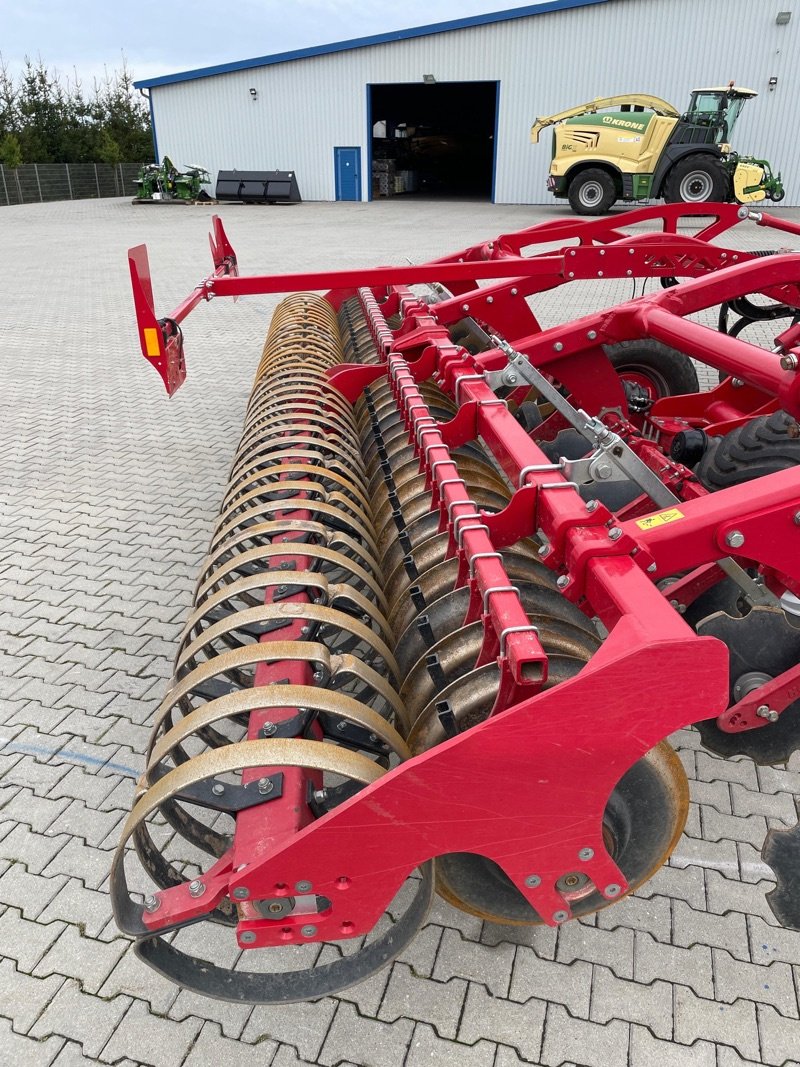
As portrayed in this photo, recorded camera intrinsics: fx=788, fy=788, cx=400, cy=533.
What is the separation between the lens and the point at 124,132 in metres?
34.0

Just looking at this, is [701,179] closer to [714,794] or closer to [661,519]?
[714,794]

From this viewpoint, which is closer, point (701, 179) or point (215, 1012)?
point (215, 1012)

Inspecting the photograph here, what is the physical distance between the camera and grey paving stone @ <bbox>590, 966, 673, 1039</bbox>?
6.06ft

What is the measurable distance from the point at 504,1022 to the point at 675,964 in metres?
0.47

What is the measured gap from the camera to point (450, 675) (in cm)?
187

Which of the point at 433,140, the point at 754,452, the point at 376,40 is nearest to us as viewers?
the point at 754,452

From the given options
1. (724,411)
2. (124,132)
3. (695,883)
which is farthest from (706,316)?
(124,132)

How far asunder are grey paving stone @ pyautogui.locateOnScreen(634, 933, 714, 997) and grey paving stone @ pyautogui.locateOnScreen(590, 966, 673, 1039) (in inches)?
1.1

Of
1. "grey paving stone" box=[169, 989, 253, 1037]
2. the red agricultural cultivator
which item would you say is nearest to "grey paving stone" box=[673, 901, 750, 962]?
the red agricultural cultivator

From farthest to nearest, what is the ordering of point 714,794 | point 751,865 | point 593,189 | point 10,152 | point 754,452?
1. point 10,152
2. point 593,189
3. point 754,452
4. point 714,794
5. point 751,865

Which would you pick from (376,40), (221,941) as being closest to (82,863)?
(221,941)

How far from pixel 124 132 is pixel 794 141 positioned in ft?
89.6

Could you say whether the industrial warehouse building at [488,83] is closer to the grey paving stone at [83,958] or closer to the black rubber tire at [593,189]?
the black rubber tire at [593,189]

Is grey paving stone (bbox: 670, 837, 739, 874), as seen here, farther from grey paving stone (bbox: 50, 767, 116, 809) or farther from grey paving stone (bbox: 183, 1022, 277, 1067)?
grey paving stone (bbox: 50, 767, 116, 809)
